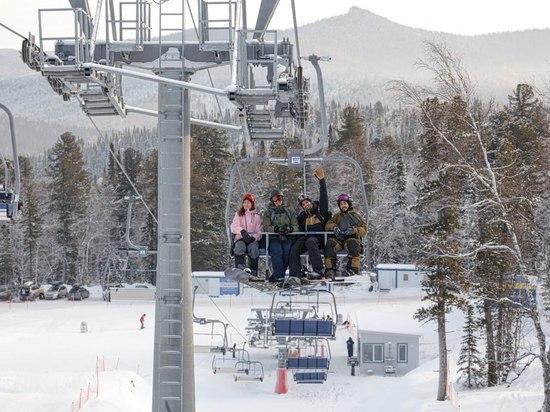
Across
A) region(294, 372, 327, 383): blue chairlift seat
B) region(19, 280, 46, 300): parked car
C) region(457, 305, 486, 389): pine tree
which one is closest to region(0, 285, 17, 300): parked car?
region(19, 280, 46, 300): parked car

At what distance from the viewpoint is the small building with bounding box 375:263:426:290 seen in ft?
196

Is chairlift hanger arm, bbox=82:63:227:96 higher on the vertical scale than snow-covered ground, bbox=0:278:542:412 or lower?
higher

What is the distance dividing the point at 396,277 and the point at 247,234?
155 ft

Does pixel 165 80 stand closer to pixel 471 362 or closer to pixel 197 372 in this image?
pixel 471 362

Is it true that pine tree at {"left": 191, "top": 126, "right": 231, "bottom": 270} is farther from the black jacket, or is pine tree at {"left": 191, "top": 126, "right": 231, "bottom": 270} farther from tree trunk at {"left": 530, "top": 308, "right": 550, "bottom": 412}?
the black jacket

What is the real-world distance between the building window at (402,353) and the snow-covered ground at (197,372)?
1.02 metres

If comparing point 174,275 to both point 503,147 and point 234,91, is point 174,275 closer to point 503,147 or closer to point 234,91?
point 234,91

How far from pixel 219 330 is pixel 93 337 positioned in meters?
6.52

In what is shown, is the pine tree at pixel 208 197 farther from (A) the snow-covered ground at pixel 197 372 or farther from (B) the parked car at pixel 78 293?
(B) the parked car at pixel 78 293

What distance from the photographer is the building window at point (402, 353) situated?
37.6 m

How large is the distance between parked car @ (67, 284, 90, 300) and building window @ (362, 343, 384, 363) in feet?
A: 95.7

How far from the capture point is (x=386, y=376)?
121 ft

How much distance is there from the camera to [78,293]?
61.2 m

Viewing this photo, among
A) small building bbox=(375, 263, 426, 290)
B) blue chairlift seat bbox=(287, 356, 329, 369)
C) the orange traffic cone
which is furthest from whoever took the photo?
small building bbox=(375, 263, 426, 290)
